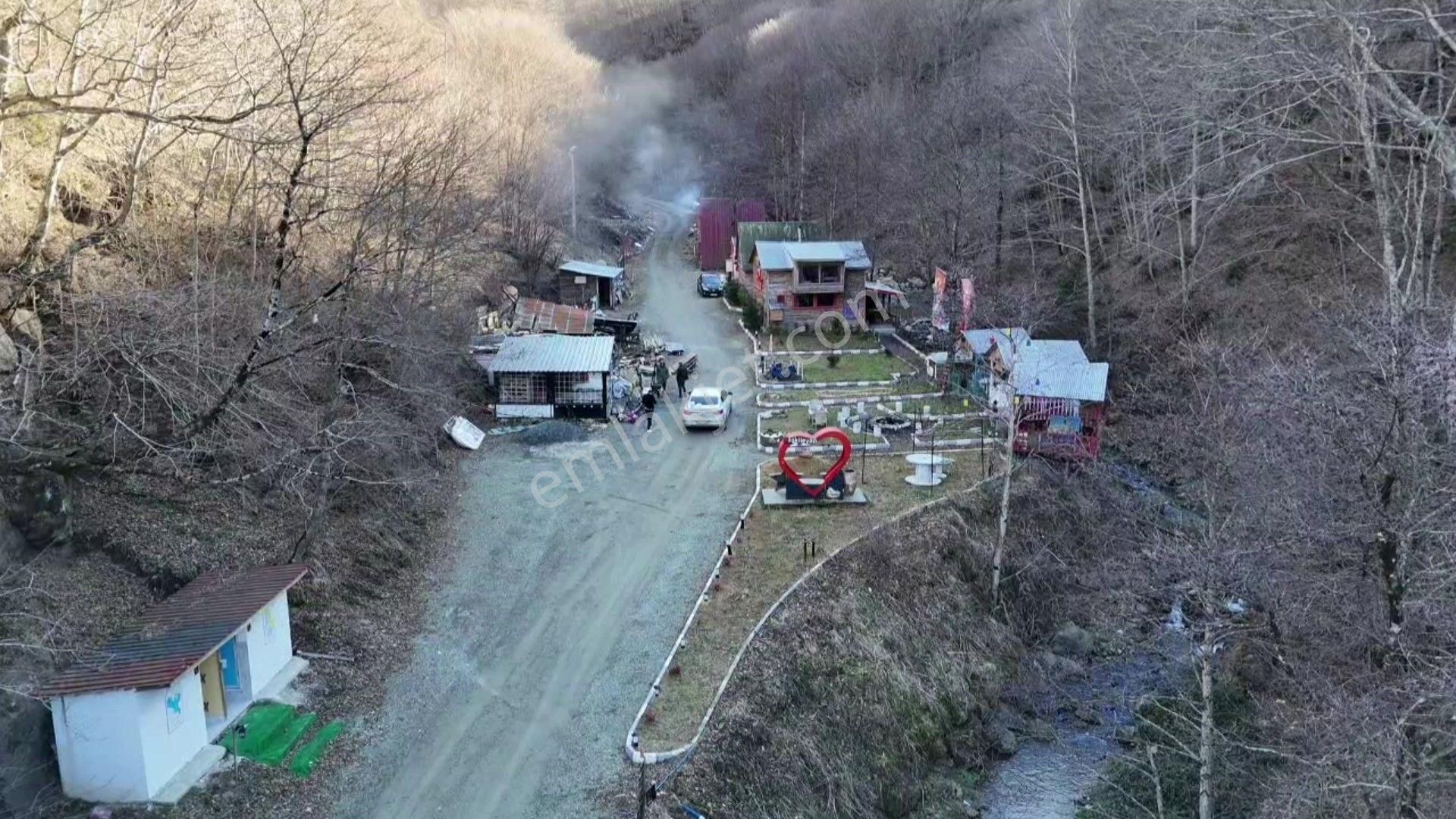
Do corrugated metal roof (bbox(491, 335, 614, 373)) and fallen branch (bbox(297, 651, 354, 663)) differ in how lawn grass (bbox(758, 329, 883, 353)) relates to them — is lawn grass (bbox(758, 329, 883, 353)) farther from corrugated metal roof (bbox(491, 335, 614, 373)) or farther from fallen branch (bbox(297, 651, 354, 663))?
fallen branch (bbox(297, 651, 354, 663))

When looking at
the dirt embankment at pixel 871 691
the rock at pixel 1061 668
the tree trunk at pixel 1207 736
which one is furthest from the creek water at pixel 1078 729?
the tree trunk at pixel 1207 736

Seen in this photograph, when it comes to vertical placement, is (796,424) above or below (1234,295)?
below

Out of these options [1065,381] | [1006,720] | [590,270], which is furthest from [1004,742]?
[590,270]

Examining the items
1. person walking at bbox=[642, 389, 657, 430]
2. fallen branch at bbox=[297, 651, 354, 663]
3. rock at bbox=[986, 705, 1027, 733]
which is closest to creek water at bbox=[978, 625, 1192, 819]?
rock at bbox=[986, 705, 1027, 733]

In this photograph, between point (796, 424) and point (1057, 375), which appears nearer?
point (1057, 375)

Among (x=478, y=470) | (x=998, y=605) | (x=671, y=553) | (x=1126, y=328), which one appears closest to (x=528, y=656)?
(x=671, y=553)

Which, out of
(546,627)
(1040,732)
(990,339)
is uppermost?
(990,339)

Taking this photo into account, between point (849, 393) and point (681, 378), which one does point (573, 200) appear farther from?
point (849, 393)
